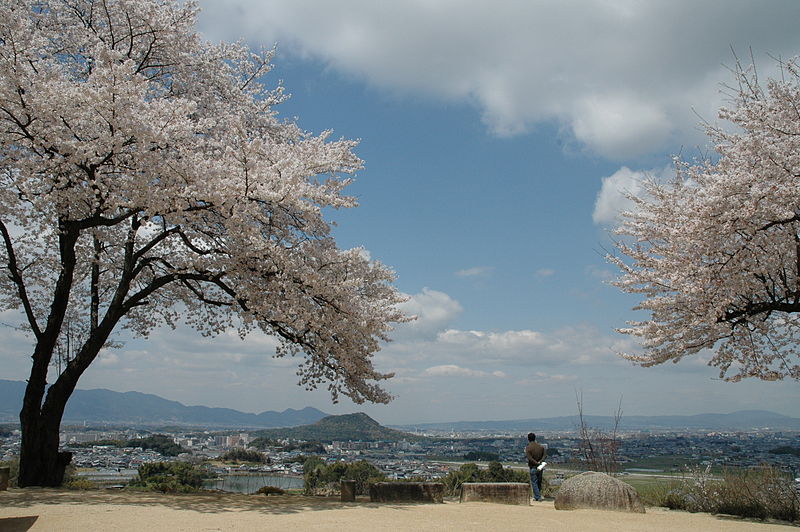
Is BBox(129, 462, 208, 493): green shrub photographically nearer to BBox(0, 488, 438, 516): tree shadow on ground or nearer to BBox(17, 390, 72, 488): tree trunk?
BBox(17, 390, 72, 488): tree trunk

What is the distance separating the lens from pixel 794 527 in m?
8.67

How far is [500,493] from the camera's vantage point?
35.7 feet

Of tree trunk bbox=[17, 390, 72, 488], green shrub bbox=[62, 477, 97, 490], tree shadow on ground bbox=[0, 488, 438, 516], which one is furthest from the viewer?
green shrub bbox=[62, 477, 97, 490]

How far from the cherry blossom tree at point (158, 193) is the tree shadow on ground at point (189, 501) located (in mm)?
2202

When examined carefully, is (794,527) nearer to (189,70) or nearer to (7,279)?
(189,70)

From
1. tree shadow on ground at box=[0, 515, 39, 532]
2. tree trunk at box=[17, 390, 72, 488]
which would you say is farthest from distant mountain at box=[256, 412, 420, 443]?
tree shadow on ground at box=[0, 515, 39, 532]

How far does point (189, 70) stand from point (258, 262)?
A: 20.8ft

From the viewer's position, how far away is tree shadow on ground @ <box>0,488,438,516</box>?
29.0ft

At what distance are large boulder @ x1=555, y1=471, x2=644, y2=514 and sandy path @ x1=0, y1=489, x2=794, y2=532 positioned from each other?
1.06ft

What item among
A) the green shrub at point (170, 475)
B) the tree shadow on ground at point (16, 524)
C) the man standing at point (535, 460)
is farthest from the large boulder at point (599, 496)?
the green shrub at point (170, 475)

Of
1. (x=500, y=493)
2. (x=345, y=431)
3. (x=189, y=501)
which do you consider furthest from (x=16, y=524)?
(x=345, y=431)

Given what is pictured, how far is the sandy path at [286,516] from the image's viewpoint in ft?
23.8

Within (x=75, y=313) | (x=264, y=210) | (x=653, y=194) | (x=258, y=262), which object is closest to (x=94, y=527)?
(x=258, y=262)

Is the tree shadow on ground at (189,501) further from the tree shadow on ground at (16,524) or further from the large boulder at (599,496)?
the large boulder at (599,496)
